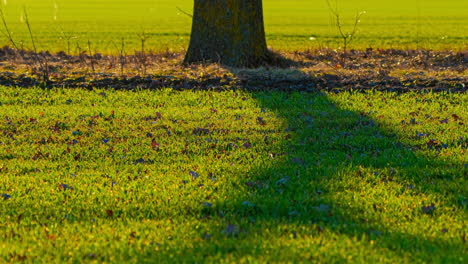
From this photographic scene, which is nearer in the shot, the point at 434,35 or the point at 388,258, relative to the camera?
the point at 388,258

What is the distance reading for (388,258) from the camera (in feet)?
14.2

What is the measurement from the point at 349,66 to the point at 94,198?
29.5 ft

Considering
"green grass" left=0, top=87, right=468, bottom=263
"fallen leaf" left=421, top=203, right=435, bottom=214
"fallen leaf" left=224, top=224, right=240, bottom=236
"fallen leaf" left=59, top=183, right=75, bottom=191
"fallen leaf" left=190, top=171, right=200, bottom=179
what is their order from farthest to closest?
"fallen leaf" left=190, top=171, right=200, bottom=179, "fallen leaf" left=59, top=183, right=75, bottom=191, "fallen leaf" left=421, top=203, right=435, bottom=214, "fallen leaf" left=224, top=224, right=240, bottom=236, "green grass" left=0, top=87, right=468, bottom=263

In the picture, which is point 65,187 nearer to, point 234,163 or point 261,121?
point 234,163

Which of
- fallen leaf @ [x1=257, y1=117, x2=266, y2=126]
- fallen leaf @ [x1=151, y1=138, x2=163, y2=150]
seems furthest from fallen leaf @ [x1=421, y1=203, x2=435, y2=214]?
fallen leaf @ [x1=257, y1=117, x2=266, y2=126]

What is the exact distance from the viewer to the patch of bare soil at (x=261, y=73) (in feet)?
38.2

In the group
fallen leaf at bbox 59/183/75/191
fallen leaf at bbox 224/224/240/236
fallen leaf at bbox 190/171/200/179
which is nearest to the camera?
fallen leaf at bbox 224/224/240/236

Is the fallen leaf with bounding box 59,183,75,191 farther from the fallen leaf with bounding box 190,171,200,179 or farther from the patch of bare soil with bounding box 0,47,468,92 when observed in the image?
the patch of bare soil with bounding box 0,47,468,92

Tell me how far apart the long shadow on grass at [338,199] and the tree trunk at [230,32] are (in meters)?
5.27

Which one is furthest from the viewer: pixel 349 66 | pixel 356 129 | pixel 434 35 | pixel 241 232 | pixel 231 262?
pixel 434 35

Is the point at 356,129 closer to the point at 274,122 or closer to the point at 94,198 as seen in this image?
the point at 274,122

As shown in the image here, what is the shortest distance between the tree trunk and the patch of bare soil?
0.37m

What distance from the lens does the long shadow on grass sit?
457 centimetres

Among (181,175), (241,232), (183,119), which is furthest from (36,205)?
(183,119)
